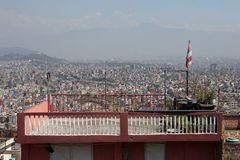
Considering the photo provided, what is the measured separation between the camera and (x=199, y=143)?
13.5m

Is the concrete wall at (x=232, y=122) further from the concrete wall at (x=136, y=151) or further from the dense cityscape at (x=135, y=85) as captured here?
the concrete wall at (x=136, y=151)

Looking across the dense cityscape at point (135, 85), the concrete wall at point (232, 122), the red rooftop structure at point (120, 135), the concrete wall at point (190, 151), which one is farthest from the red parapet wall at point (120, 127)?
the concrete wall at point (232, 122)

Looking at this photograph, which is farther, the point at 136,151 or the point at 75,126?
the point at 136,151

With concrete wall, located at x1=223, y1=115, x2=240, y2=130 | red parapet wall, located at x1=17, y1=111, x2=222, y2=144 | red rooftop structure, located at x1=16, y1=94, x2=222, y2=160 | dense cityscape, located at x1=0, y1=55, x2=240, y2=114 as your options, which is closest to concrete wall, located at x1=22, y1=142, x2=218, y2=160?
red rooftop structure, located at x1=16, y1=94, x2=222, y2=160

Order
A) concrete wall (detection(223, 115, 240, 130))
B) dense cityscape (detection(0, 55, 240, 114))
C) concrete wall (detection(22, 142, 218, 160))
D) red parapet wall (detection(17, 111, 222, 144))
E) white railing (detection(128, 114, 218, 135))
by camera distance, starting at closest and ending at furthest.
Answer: red parapet wall (detection(17, 111, 222, 144)), white railing (detection(128, 114, 218, 135)), concrete wall (detection(22, 142, 218, 160)), concrete wall (detection(223, 115, 240, 130)), dense cityscape (detection(0, 55, 240, 114))

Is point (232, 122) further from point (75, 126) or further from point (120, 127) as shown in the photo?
point (75, 126)

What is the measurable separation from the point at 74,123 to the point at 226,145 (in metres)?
4.33

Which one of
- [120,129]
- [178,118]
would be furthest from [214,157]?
[120,129]

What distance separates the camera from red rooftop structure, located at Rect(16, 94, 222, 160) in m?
13.0

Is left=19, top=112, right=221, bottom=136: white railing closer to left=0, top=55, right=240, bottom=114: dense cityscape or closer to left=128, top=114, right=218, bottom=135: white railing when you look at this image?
left=128, top=114, right=218, bottom=135: white railing

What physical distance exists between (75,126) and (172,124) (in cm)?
278

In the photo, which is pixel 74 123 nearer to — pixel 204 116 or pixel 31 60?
pixel 204 116

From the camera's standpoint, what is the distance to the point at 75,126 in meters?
13.1

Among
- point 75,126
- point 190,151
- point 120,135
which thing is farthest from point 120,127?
point 190,151
